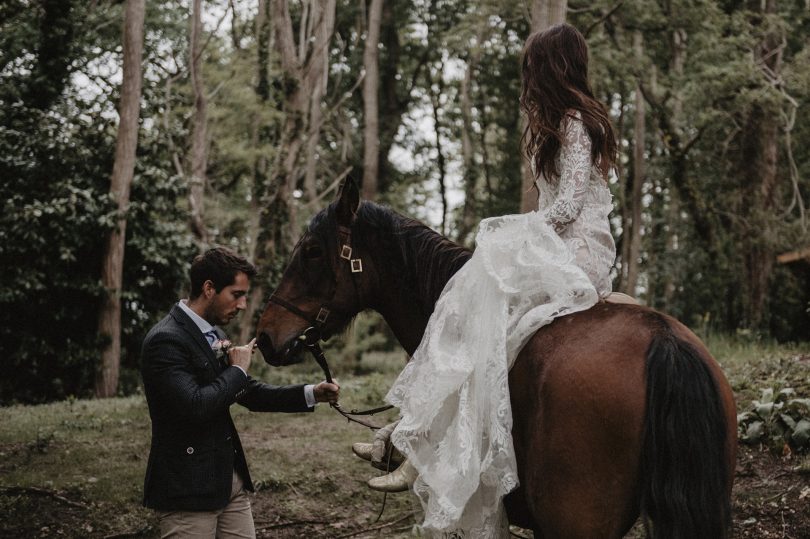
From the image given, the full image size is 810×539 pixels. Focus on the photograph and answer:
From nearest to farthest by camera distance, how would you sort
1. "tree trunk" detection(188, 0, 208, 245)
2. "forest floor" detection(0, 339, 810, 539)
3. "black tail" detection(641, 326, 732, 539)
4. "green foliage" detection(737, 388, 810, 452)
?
"black tail" detection(641, 326, 732, 539) < "forest floor" detection(0, 339, 810, 539) < "green foliage" detection(737, 388, 810, 452) < "tree trunk" detection(188, 0, 208, 245)

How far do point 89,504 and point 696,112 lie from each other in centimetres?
1432

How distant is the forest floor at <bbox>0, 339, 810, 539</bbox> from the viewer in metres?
5.68

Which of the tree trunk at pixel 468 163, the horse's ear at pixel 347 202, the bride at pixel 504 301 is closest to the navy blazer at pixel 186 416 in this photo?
the bride at pixel 504 301

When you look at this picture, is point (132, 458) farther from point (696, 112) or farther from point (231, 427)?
point (696, 112)

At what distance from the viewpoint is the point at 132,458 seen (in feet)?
24.6

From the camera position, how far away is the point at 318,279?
3828mm

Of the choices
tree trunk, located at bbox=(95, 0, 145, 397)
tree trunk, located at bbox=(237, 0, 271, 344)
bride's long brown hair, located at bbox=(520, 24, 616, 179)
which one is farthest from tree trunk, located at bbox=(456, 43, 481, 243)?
bride's long brown hair, located at bbox=(520, 24, 616, 179)

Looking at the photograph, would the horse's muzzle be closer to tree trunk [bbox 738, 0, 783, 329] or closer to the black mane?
the black mane

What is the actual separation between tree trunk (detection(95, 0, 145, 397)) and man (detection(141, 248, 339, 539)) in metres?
10.4

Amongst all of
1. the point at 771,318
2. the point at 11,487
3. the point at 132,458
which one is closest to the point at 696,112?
the point at 771,318

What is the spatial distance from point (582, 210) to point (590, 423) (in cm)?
111

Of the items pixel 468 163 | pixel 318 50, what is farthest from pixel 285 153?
pixel 468 163

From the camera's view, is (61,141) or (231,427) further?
(61,141)

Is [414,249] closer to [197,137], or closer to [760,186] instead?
[760,186]
